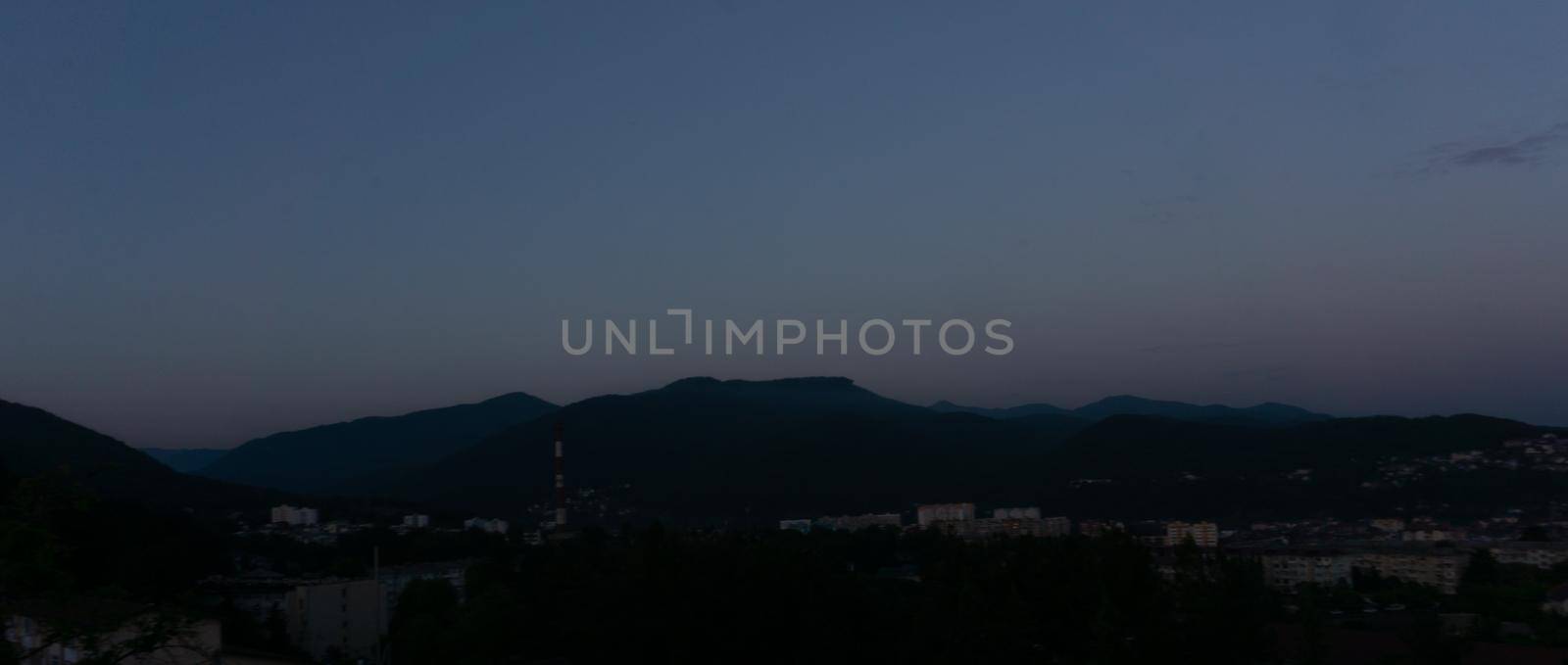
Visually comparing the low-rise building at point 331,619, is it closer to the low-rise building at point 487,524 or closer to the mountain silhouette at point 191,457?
the low-rise building at point 487,524

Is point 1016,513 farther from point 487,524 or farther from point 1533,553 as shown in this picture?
point 1533,553

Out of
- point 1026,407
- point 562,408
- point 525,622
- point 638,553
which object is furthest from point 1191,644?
point 1026,407

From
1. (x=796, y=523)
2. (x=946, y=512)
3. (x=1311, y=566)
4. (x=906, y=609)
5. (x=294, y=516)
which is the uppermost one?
(x=906, y=609)

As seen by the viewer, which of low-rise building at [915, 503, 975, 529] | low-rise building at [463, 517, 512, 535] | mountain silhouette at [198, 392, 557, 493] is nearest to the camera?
low-rise building at [463, 517, 512, 535]

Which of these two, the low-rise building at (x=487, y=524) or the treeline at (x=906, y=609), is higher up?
the treeline at (x=906, y=609)

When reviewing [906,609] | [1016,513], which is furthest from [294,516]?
[906,609]

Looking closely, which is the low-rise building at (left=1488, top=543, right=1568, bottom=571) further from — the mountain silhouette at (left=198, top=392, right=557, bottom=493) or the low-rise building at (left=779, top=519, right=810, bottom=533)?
the mountain silhouette at (left=198, top=392, right=557, bottom=493)

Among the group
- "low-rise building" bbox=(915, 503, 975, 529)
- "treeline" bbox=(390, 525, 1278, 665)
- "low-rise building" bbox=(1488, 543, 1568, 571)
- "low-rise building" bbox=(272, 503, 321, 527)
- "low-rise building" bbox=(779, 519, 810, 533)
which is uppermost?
"treeline" bbox=(390, 525, 1278, 665)

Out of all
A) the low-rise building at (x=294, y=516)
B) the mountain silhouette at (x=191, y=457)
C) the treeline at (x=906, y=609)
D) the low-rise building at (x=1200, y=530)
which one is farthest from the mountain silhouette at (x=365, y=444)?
the treeline at (x=906, y=609)

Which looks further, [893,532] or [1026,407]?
[1026,407]

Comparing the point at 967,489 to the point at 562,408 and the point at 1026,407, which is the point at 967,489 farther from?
the point at 1026,407

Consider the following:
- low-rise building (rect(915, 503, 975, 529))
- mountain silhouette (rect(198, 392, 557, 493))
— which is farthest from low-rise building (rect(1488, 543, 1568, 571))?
mountain silhouette (rect(198, 392, 557, 493))
